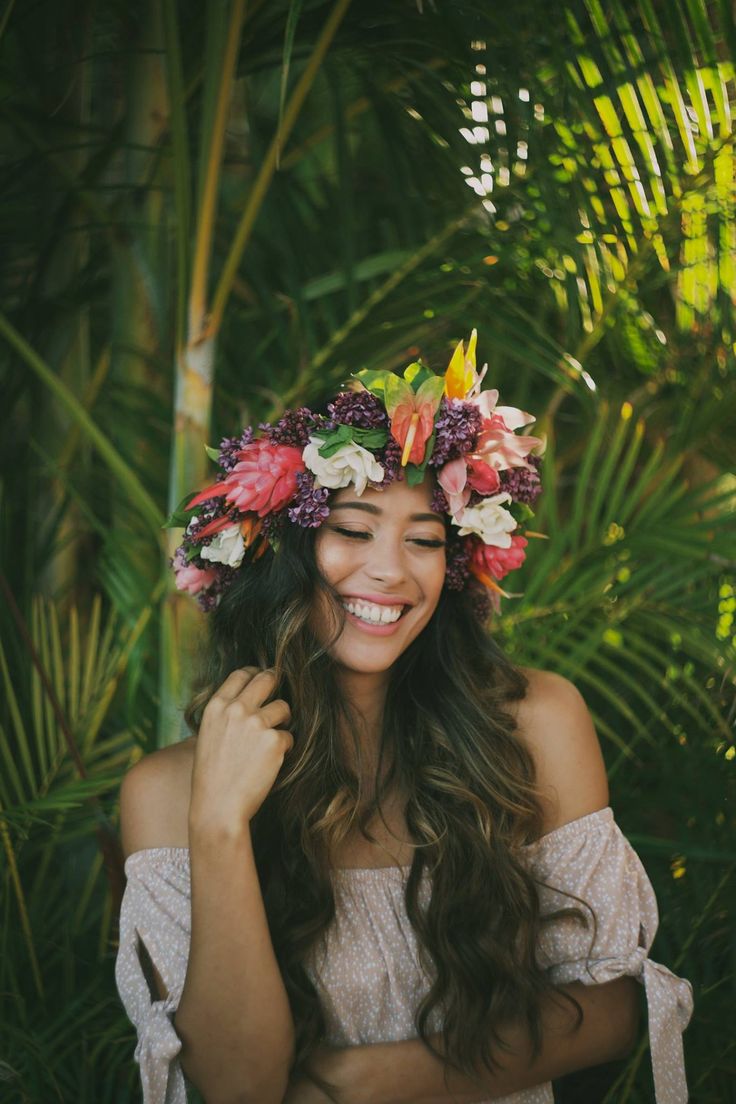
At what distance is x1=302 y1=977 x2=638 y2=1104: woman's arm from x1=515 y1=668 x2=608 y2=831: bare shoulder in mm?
267

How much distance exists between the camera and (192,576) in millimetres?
1794

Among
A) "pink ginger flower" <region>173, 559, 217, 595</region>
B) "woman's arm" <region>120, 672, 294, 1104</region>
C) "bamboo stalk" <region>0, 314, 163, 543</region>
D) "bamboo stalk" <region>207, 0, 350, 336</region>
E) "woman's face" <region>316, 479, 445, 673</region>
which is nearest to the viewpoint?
"woman's arm" <region>120, 672, 294, 1104</region>

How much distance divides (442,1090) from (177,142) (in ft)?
5.00

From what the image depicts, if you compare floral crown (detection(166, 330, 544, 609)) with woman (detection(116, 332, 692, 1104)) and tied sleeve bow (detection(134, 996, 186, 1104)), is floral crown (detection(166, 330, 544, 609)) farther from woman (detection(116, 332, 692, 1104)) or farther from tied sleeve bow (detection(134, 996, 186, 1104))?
tied sleeve bow (detection(134, 996, 186, 1104))

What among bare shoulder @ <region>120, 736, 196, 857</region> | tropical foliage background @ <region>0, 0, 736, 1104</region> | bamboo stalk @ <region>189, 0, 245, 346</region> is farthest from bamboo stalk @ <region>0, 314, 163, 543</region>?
bare shoulder @ <region>120, 736, 196, 857</region>

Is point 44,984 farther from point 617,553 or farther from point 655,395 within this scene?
point 655,395

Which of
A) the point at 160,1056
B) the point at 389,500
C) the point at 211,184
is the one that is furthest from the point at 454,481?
the point at 160,1056

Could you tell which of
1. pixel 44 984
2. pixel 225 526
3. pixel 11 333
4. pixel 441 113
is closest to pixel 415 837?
pixel 225 526

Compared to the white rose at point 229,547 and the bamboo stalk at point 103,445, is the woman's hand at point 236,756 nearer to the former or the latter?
the white rose at point 229,547

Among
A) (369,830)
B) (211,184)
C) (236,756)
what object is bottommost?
(369,830)

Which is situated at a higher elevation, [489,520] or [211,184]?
[211,184]

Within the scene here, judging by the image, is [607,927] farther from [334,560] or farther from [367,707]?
[334,560]

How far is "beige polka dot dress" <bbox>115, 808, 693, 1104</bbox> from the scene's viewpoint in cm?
170

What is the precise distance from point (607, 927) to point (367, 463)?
80cm
